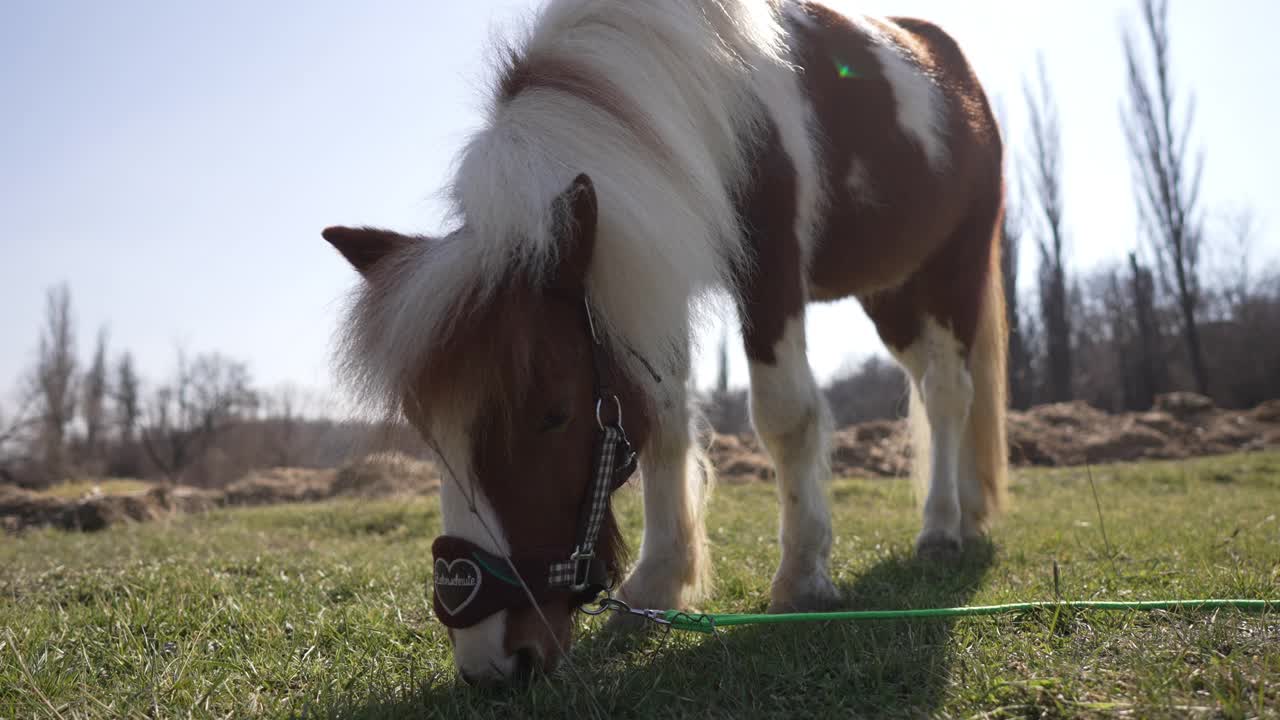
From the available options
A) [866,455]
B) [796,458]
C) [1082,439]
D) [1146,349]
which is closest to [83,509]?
[796,458]

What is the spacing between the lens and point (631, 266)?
6.02 ft

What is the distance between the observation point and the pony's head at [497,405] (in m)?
1.62

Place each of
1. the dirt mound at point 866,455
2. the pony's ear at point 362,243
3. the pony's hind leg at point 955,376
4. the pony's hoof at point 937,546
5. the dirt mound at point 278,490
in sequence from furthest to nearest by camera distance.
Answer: the dirt mound at point 278,490
the dirt mound at point 866,455
the pony's hind leg at point 955,376
the pony's hoof at point 937,546
the pony's ear at point 362,243

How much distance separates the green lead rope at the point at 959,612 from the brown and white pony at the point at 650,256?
10.7 inches

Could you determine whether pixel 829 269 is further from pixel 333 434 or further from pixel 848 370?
pixel 848 370

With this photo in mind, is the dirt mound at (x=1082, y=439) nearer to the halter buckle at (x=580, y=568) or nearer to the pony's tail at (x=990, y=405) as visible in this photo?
the pony's tail at (x=990, y=405)

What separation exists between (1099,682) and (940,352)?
2.60 meters

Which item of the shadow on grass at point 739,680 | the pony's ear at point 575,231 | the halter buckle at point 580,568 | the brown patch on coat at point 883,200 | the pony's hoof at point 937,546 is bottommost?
the pony's hoof at point 937,546

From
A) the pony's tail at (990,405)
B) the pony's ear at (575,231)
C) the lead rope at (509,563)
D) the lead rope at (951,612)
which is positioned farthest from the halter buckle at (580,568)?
the pony's tail at (990,405)

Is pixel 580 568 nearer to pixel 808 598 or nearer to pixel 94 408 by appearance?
pixel 808 598

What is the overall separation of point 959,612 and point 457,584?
1339 mm

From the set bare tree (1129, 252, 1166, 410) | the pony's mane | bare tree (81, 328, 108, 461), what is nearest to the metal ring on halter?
the pony's mane

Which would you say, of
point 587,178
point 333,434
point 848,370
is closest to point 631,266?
point 587,178

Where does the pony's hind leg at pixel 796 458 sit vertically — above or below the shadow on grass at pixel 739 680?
above
